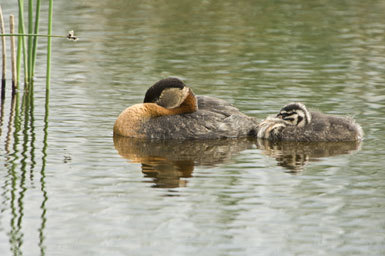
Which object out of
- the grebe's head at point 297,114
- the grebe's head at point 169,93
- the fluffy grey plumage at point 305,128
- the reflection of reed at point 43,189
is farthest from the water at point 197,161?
the grebe's head at point 169,93

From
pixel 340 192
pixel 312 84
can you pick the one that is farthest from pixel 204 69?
pixel 340 192

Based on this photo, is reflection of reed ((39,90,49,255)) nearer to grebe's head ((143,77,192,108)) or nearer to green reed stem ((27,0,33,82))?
green reed stem ((27,0,33,82))

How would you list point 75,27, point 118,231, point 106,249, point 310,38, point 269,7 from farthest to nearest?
point 269,7 < point 75,27 < point 310,38 < point 118,231 < point 106,249

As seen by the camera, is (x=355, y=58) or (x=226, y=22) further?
(x=226, y=22)

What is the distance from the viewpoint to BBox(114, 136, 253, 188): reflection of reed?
29.6ft

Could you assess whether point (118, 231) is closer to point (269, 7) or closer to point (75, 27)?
point (75, 27)

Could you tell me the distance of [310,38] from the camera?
59.3 ft

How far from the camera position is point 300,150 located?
1031 cm

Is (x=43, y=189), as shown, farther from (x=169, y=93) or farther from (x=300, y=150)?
(x=300, y=150)

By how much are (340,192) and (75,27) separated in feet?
40.3

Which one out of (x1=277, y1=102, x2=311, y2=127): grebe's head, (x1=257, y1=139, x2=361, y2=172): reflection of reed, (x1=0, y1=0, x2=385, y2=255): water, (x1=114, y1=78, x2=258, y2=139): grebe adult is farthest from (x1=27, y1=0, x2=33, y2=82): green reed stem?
(x1=277, y1=102, x2=311, y2=127): grebe's head

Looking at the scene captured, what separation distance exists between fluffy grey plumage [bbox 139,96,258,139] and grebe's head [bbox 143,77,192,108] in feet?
0.61

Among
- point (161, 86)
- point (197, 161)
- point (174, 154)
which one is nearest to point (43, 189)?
point (197, 161)

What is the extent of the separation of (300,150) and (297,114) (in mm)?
579
